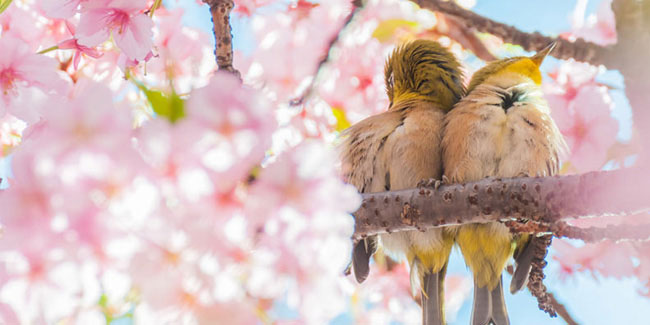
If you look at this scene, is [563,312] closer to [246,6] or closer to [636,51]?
A: [636,51]

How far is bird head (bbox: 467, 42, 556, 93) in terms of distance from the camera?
1.61 m

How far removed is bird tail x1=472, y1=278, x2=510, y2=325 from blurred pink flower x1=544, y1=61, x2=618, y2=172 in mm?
511

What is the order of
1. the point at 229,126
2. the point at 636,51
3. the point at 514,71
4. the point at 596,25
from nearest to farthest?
the point at 229,126
the point at 636,51
the point at 514,71
the point at 596,25

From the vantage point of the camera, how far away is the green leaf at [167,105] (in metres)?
0.57

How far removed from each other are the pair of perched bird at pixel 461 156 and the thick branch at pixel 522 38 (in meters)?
0.13

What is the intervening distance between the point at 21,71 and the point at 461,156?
876 millimetres

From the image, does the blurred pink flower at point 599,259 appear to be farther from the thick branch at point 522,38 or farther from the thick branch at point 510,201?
the thick branch at point 510,201

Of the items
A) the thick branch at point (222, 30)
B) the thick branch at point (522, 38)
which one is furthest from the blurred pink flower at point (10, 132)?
the thick branch at point (522, 38)

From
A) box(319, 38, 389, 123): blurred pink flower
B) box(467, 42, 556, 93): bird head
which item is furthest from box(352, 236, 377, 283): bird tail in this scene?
box(319, 38, 389, 123): blurred pink flower

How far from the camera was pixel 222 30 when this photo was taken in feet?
3.39

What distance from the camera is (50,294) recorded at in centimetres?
58

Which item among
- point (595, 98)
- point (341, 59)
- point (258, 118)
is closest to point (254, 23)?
point (341, 59)

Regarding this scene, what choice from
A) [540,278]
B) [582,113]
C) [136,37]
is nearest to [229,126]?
[136,37]

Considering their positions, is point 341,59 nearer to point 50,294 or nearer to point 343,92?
point 343,92
